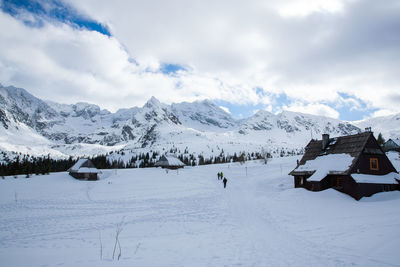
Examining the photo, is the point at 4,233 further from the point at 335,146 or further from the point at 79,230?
the point at 335,146

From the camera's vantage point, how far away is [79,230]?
1622 cm

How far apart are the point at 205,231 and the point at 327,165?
19436 millimetres

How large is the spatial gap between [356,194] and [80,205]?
28463 millimetres

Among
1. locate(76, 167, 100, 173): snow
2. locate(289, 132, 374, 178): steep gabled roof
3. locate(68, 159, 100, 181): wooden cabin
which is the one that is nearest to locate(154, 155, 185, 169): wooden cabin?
locate(68, 159, 100, 181): wooden cabin

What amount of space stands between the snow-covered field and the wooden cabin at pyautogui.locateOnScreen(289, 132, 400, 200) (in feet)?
4.38

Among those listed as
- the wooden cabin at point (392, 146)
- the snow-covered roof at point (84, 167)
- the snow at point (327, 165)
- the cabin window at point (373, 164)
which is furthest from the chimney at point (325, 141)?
the wooden cabin at point (392, 146)

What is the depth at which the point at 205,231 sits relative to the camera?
1498 centimetres

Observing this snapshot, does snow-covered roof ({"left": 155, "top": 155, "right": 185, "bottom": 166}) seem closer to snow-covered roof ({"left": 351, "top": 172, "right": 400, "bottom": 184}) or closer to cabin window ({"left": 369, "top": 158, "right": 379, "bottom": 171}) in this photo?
cabin window ({"left": 369, "top": 158, "right": 379, "bottom": 171})

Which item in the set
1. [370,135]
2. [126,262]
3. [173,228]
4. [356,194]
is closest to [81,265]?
[126,262]

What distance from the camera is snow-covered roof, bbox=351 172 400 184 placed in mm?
24219

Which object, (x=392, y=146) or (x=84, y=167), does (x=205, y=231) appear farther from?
(x=392, y=146)

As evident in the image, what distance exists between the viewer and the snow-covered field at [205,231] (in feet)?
33.5

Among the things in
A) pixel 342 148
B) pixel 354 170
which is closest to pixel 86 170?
pixel 342 148

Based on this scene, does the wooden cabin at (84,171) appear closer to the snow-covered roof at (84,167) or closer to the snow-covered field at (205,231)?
the snow-covered roof at (84,167)
